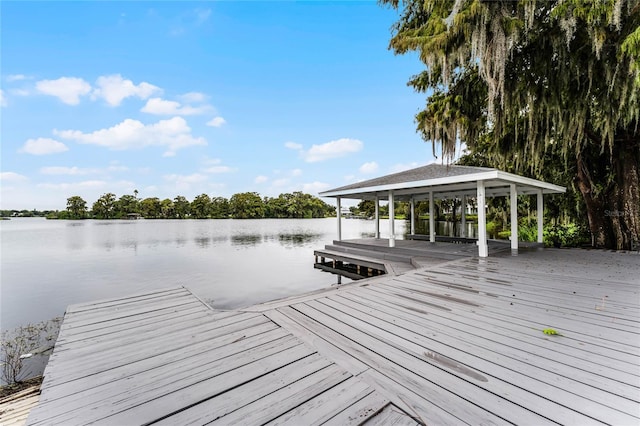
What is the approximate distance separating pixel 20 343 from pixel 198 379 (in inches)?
205

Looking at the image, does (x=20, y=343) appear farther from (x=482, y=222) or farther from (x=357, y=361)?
(x=482, y=222)

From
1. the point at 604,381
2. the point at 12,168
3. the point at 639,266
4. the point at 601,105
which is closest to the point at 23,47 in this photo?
the point at 604,381

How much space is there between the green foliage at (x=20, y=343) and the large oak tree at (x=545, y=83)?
852cm

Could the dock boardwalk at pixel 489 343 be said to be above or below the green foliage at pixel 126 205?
below

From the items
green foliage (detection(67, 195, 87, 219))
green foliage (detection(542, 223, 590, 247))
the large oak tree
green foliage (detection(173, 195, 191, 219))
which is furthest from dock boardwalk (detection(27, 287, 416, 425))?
green foliage (detection(67, 195, 87, 219))

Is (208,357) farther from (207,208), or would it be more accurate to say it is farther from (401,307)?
(207,208)

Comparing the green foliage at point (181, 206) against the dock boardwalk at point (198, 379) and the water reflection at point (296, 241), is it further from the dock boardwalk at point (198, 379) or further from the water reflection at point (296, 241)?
the dock boardwalk at point (198, 379)

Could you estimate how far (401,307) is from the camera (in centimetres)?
291

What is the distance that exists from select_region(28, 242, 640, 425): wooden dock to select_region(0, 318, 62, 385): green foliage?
1469 mm

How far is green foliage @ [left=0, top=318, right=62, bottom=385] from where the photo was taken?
3430mm

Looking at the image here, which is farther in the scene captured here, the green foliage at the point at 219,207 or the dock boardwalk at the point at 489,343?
the green foliage at the point at 219,207

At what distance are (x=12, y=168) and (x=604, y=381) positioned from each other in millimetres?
46294

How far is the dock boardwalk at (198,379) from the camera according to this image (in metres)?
1.29

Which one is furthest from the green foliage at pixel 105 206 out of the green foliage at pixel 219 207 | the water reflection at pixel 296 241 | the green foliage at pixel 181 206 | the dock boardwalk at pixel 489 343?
the dock boardwalk at pixel 489 343
